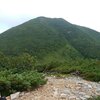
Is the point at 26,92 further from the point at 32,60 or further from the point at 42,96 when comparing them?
the point at 32,60

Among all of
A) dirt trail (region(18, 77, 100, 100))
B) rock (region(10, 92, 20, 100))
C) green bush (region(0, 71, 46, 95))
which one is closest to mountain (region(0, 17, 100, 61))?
dirt trail (region(18, 77, 100, 100))

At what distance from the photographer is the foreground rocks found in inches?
656

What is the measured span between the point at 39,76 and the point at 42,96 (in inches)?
100

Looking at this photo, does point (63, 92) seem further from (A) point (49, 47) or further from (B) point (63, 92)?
(A) point (49, 47)

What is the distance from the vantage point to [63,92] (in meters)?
17.5

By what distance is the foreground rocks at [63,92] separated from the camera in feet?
54.6

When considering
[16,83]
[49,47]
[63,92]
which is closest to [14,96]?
[16,83]

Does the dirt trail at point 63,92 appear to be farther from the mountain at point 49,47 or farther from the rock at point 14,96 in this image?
the mountain at point 49,47

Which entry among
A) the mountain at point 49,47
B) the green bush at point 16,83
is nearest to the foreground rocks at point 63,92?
the green bush at point 16,83

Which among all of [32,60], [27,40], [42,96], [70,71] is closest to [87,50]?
[27,40]

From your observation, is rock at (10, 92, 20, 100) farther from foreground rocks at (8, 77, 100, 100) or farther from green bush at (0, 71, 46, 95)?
green bush at (0, 71, 46, 95)

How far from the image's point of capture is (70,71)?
28.2 metres

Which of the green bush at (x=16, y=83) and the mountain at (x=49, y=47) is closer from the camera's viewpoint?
the green bush at (x=16, y=83)

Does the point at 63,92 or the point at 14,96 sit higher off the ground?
the point at 14,96
